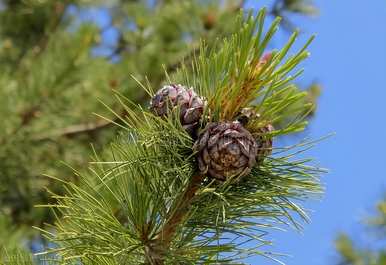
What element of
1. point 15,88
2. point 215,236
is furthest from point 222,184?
point 15,88

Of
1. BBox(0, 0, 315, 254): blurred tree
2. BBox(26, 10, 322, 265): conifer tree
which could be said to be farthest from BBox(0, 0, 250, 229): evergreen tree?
BBox(26, 10, 322, 265): conifer tree

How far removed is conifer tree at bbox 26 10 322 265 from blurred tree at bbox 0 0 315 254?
1.20 meters

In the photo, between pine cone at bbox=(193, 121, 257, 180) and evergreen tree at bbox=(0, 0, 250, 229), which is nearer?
pine cone at bbox=(193, 121, 257, 180)

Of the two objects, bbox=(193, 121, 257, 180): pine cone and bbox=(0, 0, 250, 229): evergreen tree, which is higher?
bbox=(0, 0, 250, 229): evergreen tree

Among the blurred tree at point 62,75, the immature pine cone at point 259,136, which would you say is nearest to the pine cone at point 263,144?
the immature pine cone at point 259,136

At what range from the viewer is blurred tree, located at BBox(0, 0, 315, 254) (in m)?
2.42

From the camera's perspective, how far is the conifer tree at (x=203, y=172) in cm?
84

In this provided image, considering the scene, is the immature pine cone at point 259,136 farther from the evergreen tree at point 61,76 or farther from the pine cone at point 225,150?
the evergreen tree at point 61,76

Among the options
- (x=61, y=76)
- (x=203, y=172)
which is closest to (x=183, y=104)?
(x=203, y=172)

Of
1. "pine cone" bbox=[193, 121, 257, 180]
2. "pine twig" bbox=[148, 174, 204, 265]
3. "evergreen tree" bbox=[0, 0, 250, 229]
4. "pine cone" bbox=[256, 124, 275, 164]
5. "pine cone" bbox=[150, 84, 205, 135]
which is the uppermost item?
"evergreen tree" bbox=[0, 0, 250, 229]

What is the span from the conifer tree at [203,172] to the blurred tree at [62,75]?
120 cm

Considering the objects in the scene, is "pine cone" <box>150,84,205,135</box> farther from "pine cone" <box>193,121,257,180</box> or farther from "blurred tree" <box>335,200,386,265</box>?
"blurred tree" <box>335,200,386,265</box>

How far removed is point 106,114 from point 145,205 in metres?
1.77

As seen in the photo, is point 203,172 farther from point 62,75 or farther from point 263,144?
point 62,75
